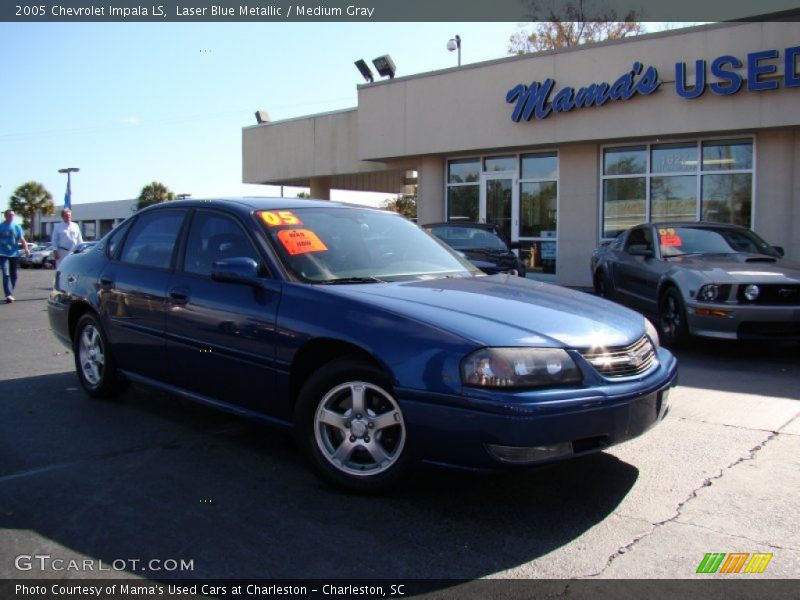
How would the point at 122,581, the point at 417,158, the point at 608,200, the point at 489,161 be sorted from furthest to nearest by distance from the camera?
the point at 417,158
the point at 489,161
the point at 608,200
the point at 122,581

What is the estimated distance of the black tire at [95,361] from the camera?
17.9 ft

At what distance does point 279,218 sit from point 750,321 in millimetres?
5184

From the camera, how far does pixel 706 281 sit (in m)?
7.66

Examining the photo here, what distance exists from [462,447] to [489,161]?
1516cm

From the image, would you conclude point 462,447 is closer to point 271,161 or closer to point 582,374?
point 582,374

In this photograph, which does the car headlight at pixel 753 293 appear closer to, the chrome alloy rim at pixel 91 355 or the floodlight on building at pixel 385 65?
the chrome alloy rim at pixel 91 355

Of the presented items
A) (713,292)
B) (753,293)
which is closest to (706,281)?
(713,292)

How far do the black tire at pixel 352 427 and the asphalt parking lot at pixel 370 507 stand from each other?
0.45 ft

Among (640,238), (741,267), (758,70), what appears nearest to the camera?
(741,267)

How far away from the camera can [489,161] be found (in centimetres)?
1778

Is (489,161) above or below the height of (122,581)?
above

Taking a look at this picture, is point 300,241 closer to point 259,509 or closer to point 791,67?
point 259,509

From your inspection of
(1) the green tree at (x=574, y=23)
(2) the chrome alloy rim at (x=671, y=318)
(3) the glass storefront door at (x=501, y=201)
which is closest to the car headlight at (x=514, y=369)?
(2) the chrome alloy rim at (x=671, y=318)

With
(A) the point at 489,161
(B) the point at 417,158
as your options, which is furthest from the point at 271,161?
(A) the point at 489,161
